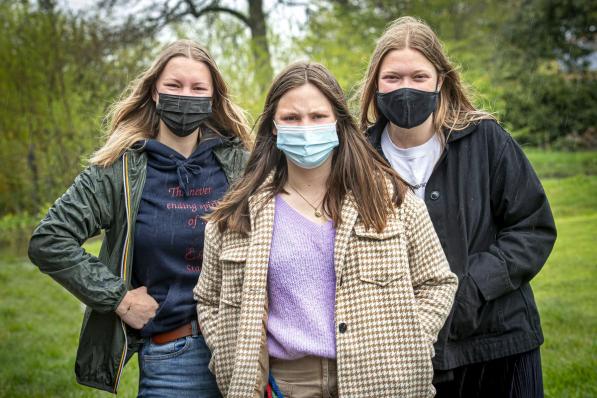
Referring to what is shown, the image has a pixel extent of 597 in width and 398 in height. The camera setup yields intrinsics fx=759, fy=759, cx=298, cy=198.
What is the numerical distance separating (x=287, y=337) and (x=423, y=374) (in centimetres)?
57

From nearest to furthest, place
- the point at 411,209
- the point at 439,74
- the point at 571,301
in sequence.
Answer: the point at 411,209 < the point at 439,74 < the point at 571,301

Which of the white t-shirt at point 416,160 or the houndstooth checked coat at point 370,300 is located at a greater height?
the white t-shirt at point 416,160

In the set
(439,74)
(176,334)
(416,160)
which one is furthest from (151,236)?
(439,74)

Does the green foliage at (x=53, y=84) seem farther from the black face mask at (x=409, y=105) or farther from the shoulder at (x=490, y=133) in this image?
the shoulder at (x=490, y=133)

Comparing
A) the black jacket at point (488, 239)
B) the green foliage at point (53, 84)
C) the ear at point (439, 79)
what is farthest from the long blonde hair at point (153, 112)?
the green foliage at point (53, 84)

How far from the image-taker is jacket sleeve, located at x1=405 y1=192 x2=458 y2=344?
3.15 meters

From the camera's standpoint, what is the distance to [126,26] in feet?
54.9

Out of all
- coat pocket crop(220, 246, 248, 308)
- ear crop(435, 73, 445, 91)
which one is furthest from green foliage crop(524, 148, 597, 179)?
coat pocket crop(220, 246, 248, 308)

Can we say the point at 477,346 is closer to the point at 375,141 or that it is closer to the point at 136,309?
the point at 375,141

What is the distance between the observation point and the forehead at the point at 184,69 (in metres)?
4.00

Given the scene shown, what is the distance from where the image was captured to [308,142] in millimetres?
3238

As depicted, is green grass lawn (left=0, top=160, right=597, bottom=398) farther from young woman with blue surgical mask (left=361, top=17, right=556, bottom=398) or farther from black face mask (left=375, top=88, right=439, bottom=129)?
black face mask (left=375, top=88, right=439, bottom=129)

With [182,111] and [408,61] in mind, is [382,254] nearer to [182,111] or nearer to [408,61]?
[408,61]

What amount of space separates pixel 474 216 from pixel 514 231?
8.0 inches
